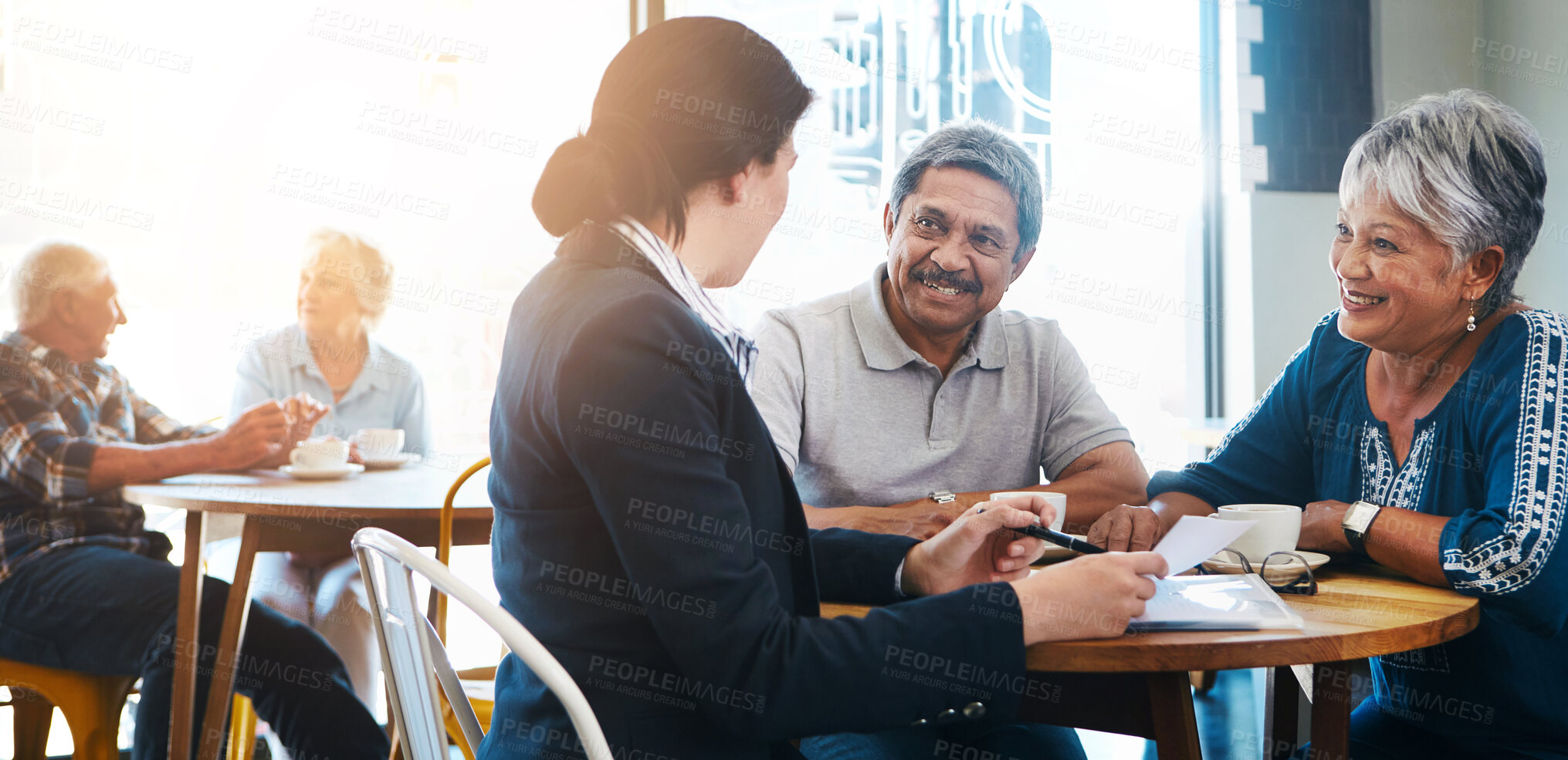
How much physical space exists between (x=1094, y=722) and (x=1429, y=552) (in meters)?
0.43

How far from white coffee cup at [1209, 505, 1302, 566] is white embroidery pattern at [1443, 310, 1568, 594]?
15 cm

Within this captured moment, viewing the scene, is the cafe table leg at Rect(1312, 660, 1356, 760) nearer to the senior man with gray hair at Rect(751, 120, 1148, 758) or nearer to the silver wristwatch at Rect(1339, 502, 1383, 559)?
the silver wristwatch at Rect(1339, 502, 1383, 559)

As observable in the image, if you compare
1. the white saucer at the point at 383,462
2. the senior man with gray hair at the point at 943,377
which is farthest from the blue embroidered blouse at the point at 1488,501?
the white saucer at the point at 383,462

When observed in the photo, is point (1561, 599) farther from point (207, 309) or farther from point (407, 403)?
point (207, 309)

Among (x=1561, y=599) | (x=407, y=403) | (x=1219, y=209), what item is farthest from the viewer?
(x=1219, y=209)

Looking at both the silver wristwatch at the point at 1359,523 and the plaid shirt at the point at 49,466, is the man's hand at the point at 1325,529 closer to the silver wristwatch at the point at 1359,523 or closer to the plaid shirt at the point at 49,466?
the silver wristwatch at the point at 1359,523

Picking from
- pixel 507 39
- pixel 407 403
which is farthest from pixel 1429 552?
pixel 507 39

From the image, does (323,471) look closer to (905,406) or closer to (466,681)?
(466,681)

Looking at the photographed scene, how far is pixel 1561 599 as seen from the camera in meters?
1.12

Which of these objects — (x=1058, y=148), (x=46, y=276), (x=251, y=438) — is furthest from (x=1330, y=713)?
(x=1058, y=148)

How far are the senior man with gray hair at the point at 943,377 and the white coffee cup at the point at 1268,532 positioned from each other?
433 millimetres

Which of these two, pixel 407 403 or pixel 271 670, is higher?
pixel 407 403

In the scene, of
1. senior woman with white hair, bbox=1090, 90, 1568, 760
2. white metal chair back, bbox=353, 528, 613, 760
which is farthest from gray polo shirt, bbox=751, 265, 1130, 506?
white metal chair back, bbox=353, 528, 613, 760

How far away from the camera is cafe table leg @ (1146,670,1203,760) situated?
39.1 inches
